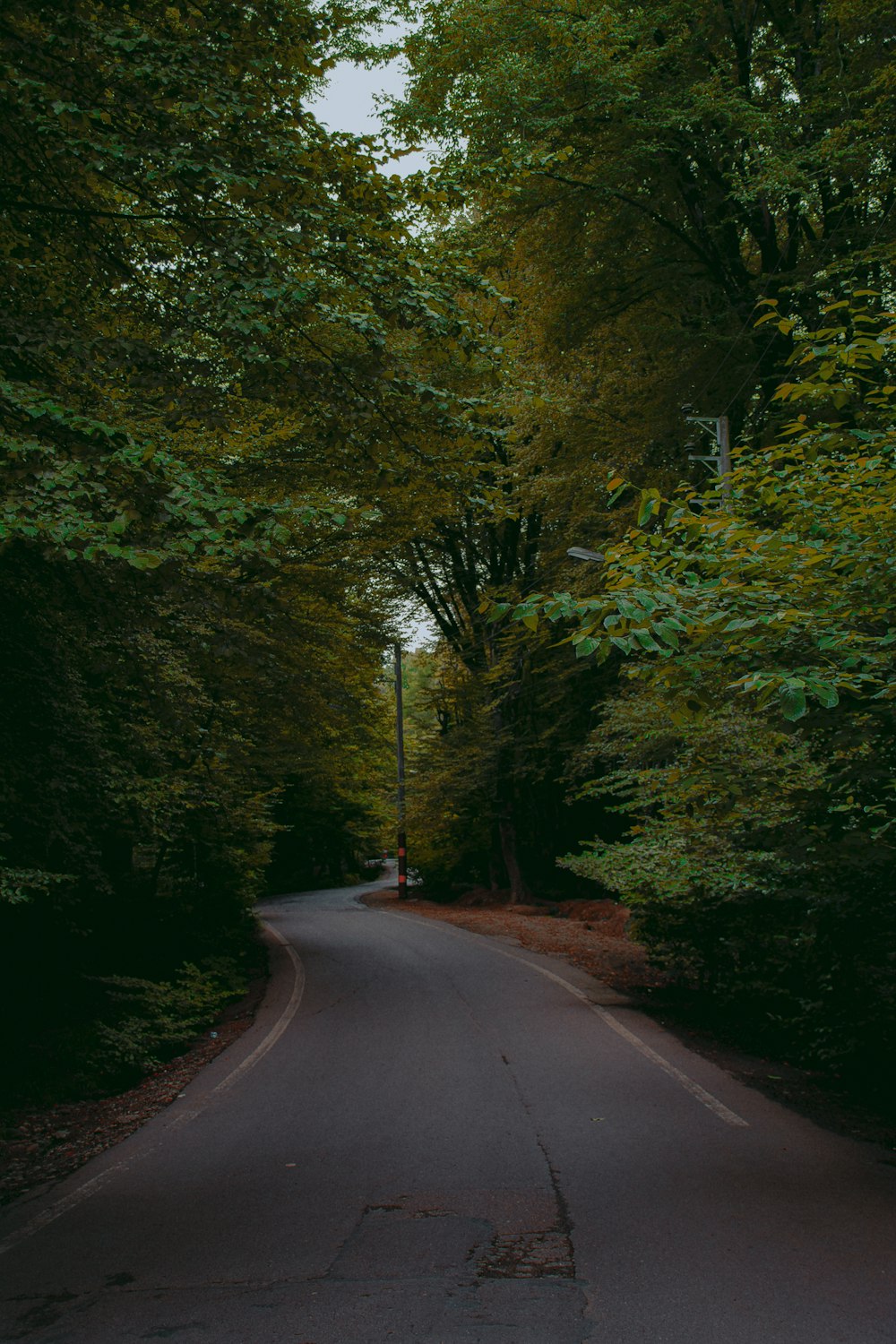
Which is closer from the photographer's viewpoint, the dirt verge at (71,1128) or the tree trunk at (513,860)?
the dirt verge at (71,1128)

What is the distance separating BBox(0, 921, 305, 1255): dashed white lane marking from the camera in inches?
200

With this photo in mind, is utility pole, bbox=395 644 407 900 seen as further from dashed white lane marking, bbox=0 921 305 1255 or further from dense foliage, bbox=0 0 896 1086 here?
dashed white lane marking, bbox=0 921 305 1255

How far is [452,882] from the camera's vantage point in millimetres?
33188

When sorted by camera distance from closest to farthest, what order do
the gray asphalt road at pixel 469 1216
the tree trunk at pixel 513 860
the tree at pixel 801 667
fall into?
the gray asphalt road at pixel 469 1216
the tree at pixel 801 667
the tree trunk at pixel 513 860

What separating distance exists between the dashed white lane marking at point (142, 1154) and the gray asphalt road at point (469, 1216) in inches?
1.0

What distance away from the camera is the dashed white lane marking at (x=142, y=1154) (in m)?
5.07

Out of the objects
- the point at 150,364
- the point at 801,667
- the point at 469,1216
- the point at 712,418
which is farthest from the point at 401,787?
the point at 801,667

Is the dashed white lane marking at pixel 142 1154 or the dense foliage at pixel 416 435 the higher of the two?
the dense foliage at pixel 416 435

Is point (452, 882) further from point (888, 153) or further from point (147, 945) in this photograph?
point (888, 153)

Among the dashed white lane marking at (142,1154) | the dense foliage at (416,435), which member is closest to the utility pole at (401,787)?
the dense foliage at (416,435)

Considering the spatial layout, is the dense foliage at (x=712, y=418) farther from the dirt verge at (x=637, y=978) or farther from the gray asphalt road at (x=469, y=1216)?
the gray asphalt road at (x=469, y=1216)

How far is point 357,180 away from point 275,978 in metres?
12.6

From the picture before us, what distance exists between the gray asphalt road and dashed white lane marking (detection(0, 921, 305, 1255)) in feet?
0.08

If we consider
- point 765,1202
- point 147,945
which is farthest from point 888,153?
point 147,945
